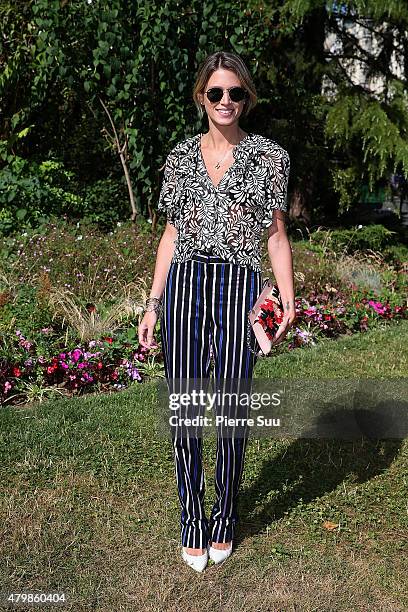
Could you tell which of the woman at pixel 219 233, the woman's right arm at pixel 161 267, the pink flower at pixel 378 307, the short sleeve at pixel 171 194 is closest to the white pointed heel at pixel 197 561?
the woman at pixel 219 233

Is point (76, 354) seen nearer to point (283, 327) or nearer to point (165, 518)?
point (165, 518)

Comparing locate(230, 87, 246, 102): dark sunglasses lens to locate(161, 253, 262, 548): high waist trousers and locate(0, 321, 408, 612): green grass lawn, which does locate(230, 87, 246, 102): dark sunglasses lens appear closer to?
locate(161, 253, 262, 548): high waist trousers

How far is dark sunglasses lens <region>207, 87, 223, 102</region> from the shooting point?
2617mm

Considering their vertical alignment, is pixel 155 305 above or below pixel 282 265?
below

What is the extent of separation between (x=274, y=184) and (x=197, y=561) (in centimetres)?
147

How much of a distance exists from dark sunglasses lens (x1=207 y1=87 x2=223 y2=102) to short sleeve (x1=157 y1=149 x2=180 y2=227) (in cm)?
24

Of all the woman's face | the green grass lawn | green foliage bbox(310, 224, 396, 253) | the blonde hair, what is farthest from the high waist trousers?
green foliage bbox(310, 224, 396, 253)

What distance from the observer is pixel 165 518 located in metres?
3.29

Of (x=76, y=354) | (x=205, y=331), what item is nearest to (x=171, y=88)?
(x=76, y=354)

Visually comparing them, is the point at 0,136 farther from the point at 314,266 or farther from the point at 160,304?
the point at 160,304

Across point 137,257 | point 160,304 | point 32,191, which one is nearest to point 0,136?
point 32,191

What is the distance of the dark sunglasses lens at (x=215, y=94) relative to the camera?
2617mm

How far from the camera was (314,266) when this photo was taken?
7.26 meters

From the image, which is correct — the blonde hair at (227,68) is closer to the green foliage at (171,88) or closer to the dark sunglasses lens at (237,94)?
the dark sunglasses lens at (237,94)
